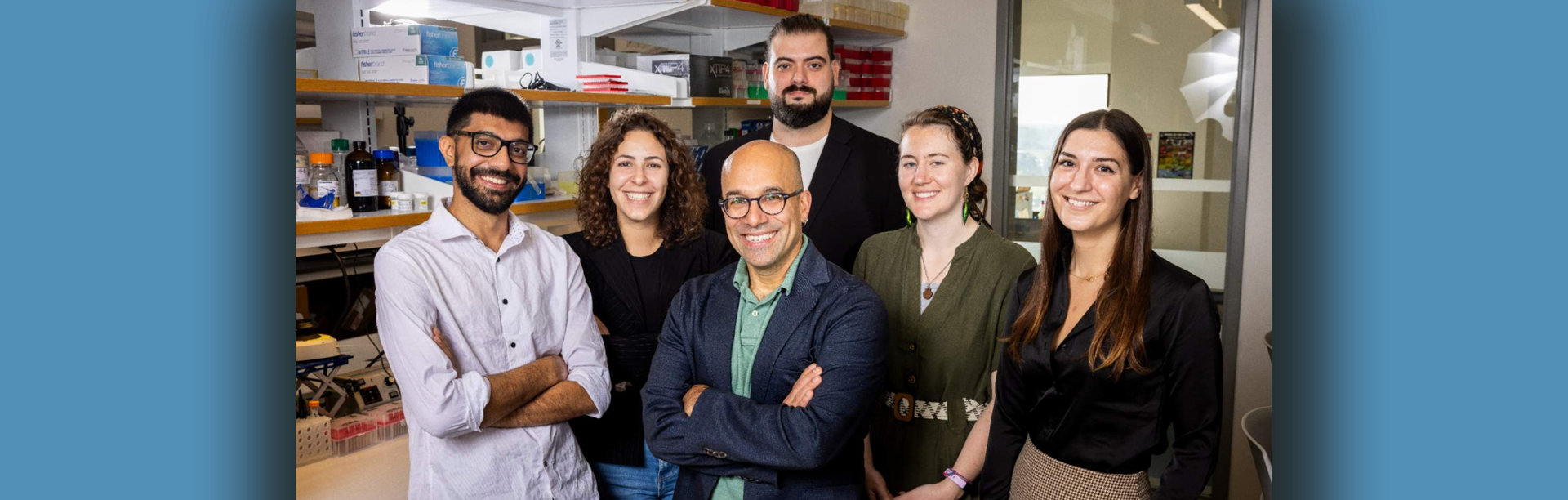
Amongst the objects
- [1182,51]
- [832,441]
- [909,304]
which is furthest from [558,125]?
[1182,51]

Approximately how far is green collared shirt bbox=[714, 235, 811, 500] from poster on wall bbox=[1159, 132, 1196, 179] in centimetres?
322

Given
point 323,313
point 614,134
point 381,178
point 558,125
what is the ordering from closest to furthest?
point 614,134, point 381,178, point 558,125, point 323,313

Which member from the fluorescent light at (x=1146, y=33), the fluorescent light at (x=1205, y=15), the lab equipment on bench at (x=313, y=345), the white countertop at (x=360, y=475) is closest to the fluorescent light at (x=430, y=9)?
the lab equipment on bench at (x=313, y=345)

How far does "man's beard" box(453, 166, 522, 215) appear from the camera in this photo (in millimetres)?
1847

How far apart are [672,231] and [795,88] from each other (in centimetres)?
74

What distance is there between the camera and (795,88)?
2.79 meters

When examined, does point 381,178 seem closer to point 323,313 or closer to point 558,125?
point 558,125

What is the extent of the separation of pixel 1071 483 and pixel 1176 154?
3.21 m

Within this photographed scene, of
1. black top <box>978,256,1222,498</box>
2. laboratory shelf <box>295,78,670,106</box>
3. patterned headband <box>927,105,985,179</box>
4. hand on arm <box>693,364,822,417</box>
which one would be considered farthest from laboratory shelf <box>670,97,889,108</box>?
black top <box>978,256,1222,498</box>

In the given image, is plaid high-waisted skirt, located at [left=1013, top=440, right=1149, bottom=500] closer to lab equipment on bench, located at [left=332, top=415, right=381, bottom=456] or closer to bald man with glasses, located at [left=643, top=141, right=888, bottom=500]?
bald man with glasses, located at [left=643, top=141, right=888, bottom=500]

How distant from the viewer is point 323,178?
8.17 ft

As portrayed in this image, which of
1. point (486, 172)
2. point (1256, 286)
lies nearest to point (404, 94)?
point (486, 172)

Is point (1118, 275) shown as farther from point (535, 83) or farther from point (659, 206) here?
point (535, 83)

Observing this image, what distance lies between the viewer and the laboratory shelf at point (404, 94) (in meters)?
2.31
